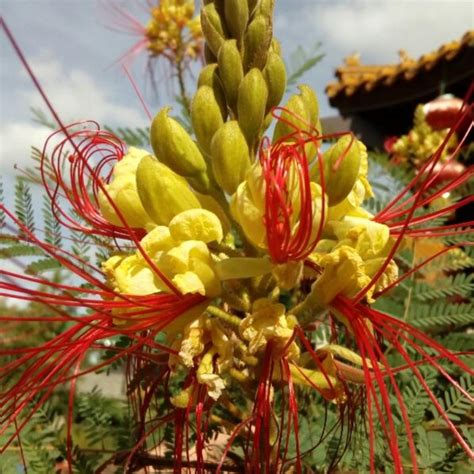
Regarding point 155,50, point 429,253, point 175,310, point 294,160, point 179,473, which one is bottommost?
point 179,473

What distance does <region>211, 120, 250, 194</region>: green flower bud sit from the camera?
99 centimetres

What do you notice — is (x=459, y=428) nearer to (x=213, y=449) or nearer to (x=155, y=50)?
(x=213, y=449)

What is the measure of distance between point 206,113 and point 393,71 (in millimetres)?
3991

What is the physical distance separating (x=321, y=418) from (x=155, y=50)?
2652 mm

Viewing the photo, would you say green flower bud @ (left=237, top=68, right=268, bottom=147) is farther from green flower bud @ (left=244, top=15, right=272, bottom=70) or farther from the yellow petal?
the yellow petal

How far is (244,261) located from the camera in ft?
3.21

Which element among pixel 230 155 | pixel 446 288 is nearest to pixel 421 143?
pixel 446 288

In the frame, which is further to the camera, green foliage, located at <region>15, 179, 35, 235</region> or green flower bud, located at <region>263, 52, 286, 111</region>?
green foliage, located at <region>15, 179, 35, 235</region>

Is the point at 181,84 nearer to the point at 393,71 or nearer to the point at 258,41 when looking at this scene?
the point at 258,41

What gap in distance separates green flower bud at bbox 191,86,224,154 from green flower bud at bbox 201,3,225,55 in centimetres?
9

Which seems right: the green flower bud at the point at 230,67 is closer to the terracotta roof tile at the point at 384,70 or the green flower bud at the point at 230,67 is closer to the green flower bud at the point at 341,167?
the green flower bud at the point at 341,167

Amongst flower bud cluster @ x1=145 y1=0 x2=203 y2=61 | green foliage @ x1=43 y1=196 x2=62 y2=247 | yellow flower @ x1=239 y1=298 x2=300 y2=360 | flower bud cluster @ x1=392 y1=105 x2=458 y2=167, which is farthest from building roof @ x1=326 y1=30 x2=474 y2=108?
yellow flower @ x1=239 y1=298 x2=300 y2=360

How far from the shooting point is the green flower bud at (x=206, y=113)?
3.45 ft

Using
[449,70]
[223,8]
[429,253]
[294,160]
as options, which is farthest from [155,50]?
[294,160]
